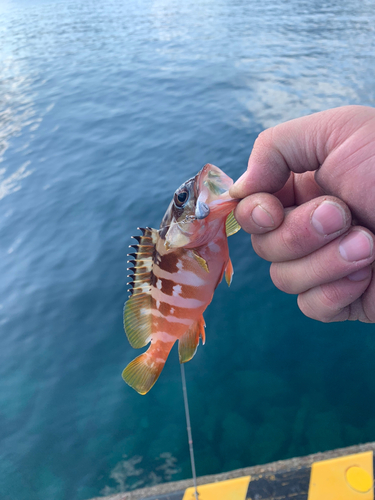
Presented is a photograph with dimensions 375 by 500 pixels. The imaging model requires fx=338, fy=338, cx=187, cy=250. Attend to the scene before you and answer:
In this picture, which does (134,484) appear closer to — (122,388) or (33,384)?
(122,388)

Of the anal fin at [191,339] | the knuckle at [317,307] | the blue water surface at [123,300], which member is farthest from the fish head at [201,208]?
the blue water surface at [123,300]

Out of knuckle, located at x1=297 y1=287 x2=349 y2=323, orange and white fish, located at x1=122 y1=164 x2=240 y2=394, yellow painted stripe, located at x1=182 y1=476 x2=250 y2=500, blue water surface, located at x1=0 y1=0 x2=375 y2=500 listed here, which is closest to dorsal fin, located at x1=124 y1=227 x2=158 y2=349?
orange and white fish, located at x1=122 y1=164 x2=240 y2=394

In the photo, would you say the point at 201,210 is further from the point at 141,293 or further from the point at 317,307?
the point at 317,307

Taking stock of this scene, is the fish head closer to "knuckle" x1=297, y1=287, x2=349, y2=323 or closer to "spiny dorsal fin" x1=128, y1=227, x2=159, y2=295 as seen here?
"spiny dorsal fin" x1=128, y1=227, x2=159, y2=295

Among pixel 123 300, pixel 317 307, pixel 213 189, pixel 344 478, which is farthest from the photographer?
pixel 123 300

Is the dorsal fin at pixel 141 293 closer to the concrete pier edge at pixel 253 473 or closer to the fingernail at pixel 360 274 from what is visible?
the fingernail at pixel 360 274

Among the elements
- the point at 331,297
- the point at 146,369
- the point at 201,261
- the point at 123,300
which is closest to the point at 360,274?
the point at 331,297

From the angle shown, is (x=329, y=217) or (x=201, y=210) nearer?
(x=329, y=217)
